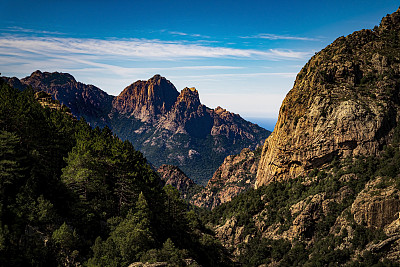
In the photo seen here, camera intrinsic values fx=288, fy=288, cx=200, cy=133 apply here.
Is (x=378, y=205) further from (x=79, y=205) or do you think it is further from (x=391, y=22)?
(x=391, y=22)

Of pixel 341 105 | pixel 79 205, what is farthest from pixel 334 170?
pixel 79 205

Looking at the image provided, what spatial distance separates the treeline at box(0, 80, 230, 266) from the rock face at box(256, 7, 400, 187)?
72.2m

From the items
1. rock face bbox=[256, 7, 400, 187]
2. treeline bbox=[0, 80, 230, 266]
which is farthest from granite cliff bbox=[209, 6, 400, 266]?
treeline bbox=[0, 80, 230, 266]

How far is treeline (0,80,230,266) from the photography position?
1690 inches

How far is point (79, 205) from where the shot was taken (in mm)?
53000

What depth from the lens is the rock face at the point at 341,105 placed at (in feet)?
387

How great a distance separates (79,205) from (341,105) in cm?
11064

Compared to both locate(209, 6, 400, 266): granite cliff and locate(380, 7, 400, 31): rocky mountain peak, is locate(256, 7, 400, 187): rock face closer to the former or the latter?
locate(380, 7, 400, 31): rocky mountain peak

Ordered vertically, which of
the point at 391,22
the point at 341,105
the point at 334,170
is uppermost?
the point at 391,22

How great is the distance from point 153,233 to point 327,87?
107422 millimetres

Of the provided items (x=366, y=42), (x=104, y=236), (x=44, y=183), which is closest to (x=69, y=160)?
(x=44, y=183)

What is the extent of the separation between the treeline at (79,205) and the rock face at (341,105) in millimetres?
72214

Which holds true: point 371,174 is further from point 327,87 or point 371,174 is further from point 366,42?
point 366,42

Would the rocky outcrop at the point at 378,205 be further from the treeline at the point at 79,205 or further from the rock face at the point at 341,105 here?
the treeline at the point at 79,205
